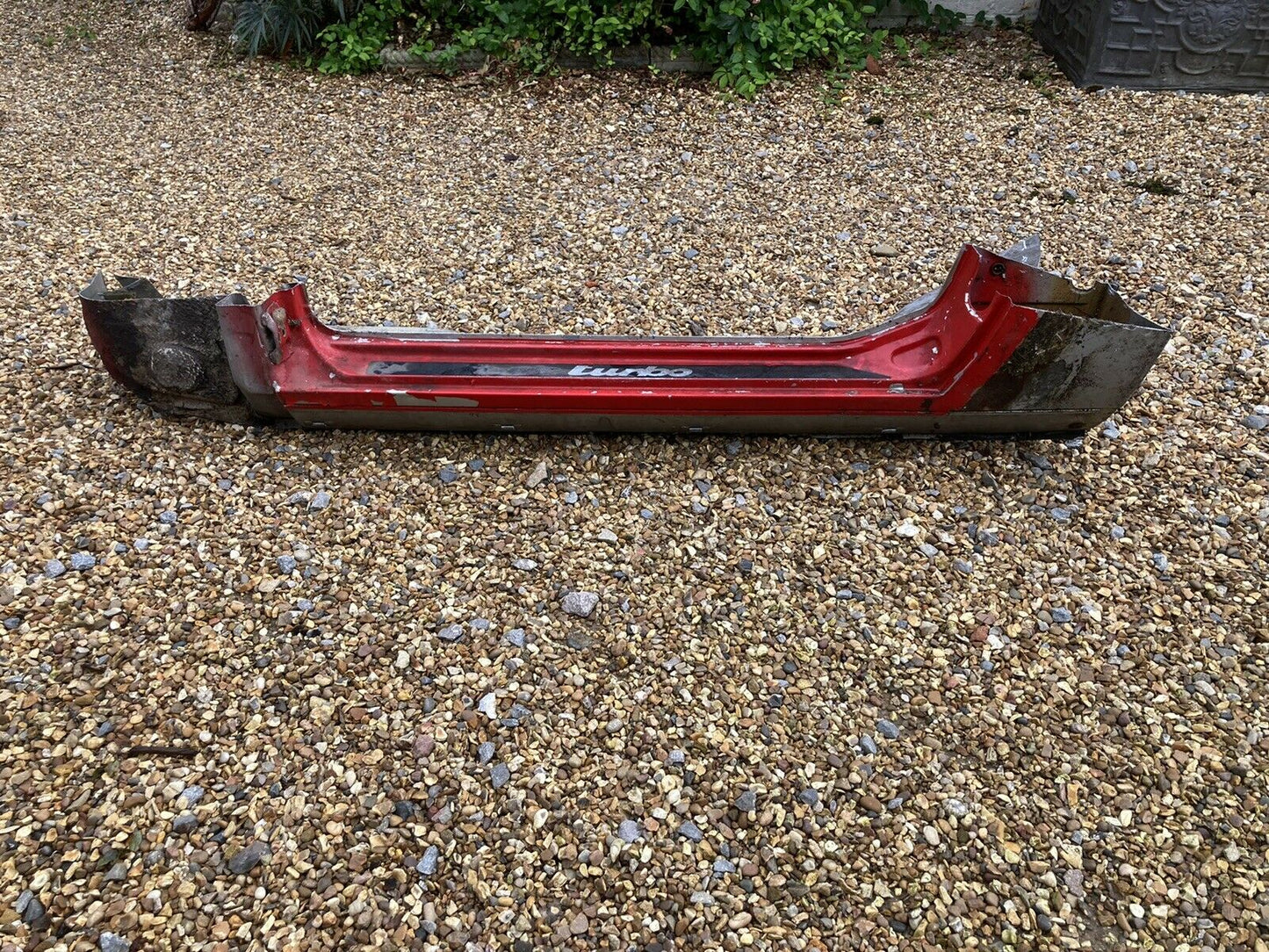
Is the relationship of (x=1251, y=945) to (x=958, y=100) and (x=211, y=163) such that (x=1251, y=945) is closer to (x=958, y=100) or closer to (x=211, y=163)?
(x=958, y=100)

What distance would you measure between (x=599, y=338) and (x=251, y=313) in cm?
110

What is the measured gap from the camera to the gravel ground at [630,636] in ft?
6.31

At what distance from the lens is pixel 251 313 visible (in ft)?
8.72

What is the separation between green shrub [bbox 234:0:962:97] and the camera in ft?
17.4

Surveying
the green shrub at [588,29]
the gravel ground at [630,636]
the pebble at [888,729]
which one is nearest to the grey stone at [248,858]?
the gravel ground at [630,636]

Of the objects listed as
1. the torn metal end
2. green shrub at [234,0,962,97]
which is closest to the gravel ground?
Answer: the torn metal end

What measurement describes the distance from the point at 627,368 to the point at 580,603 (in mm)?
831

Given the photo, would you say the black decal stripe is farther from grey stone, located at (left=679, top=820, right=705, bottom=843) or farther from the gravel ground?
grey stone, located at (left=679, top=820, right=705, bottom=843)

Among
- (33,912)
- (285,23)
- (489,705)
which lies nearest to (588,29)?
(285,23)

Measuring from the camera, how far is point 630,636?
243 centimetres

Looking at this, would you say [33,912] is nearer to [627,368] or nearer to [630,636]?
[630,636]

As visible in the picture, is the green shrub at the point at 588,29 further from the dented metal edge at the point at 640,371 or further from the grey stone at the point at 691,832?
the grey stone at the point at 691,832

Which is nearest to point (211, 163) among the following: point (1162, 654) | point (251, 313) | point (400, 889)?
point (251, 313)

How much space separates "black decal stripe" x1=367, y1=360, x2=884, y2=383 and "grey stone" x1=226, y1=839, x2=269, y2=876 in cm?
144
